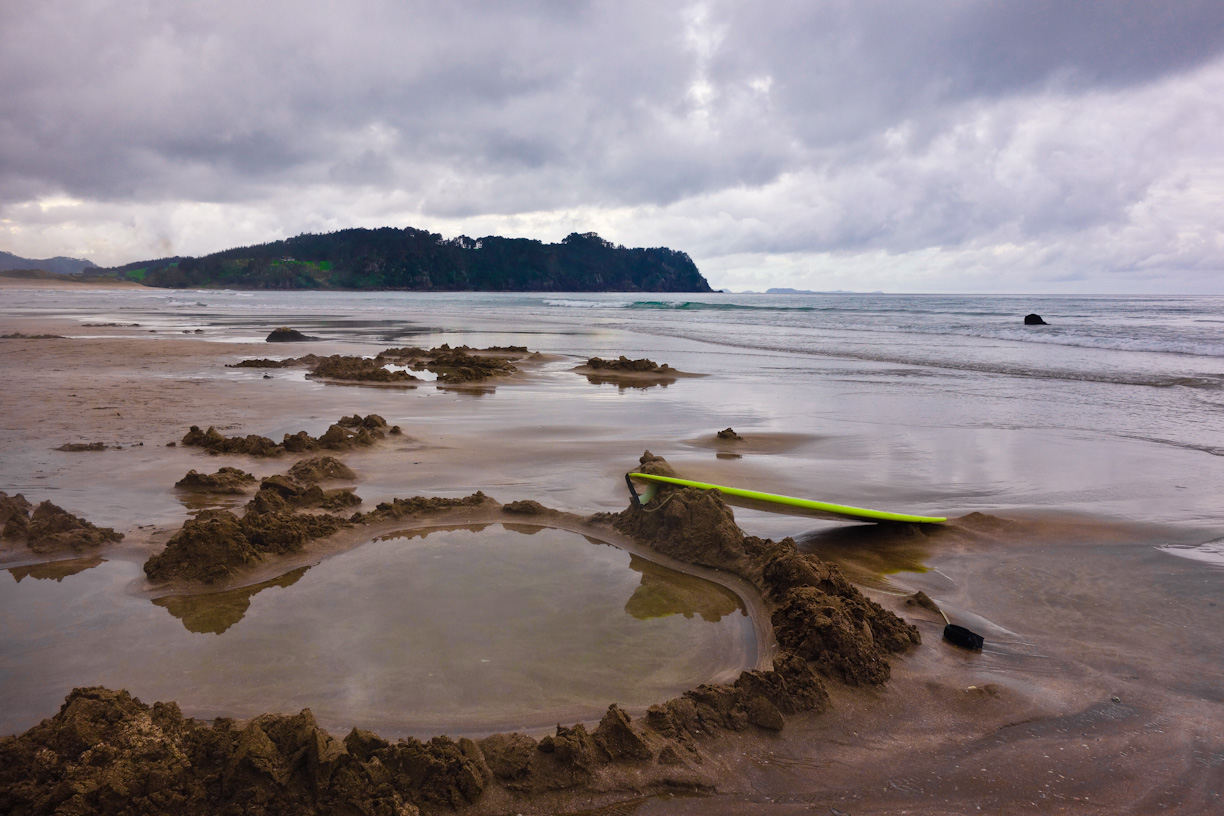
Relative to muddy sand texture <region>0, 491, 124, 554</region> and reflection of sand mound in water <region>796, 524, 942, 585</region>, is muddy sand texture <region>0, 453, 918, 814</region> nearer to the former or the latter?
reflection of sand mound in water <region>796, 524, 942, 585</region>

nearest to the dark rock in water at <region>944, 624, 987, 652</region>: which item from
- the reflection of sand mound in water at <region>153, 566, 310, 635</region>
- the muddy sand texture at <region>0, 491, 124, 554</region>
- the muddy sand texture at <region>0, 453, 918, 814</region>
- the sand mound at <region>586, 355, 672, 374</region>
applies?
the muddy sand texture at <region>0, 453, 918, 814</region>

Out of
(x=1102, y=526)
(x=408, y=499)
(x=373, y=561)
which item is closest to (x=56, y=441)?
(x=408, y=499)

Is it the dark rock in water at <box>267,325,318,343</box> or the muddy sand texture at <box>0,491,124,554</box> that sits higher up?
the dark rock in water at <box>267,325,318,343</box>

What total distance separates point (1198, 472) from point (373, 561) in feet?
26.5

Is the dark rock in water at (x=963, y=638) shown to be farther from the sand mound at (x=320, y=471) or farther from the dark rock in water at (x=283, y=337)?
the dark rock in water at (x=283, y=337)

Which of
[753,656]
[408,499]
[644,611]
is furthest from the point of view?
[408,499]

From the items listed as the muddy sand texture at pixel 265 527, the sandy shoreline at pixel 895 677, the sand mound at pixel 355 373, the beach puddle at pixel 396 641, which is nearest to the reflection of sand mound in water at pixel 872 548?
the sandy shoreline at pixel 895 677

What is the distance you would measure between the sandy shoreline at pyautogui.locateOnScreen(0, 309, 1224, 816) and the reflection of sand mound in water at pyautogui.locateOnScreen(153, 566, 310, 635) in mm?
910

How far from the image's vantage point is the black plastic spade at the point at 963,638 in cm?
331

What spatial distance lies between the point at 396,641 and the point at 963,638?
9.40 ft

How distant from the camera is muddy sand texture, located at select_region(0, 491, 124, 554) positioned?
4.19 meters

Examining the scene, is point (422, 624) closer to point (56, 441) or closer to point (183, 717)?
point (183, 717)

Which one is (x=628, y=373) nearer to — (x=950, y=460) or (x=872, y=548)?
(x=950, y=460)

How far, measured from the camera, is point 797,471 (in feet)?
22.1
